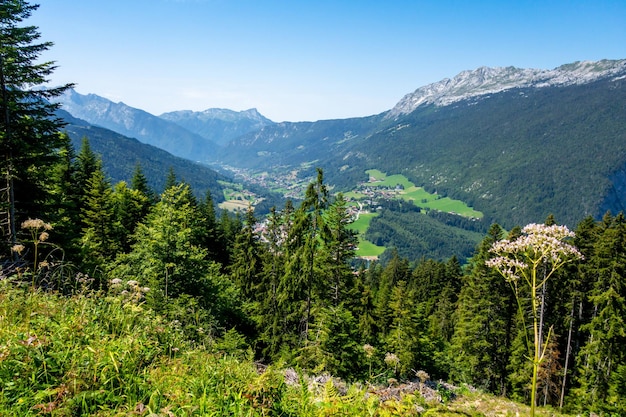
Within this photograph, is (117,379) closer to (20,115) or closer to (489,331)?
(20,115)

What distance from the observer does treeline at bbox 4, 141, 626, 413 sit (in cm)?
1659

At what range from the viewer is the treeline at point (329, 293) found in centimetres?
1659

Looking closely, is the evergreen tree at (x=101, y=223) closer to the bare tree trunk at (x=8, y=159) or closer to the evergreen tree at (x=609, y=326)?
the bare tree trunk at (x=8, y=159)

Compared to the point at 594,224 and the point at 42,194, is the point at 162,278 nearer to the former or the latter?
the point at 42,194

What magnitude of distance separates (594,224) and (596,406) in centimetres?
1407

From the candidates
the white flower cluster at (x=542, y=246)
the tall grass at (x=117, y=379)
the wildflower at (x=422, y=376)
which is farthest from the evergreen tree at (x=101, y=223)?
the white flower cluster at (x=542, y=246)

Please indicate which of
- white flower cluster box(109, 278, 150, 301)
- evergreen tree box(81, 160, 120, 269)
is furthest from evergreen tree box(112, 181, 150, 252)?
white flower cluster box(109, 278, 150, 301)

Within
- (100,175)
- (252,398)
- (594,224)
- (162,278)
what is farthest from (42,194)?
(594,224)

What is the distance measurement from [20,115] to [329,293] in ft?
60.4

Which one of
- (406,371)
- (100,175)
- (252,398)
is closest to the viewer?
(252,398)

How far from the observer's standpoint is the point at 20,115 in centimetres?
1574

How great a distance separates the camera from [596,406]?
22.9 m

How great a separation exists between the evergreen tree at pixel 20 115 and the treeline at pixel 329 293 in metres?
1.73

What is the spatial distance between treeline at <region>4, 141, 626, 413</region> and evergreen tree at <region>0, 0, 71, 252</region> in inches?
68.3
